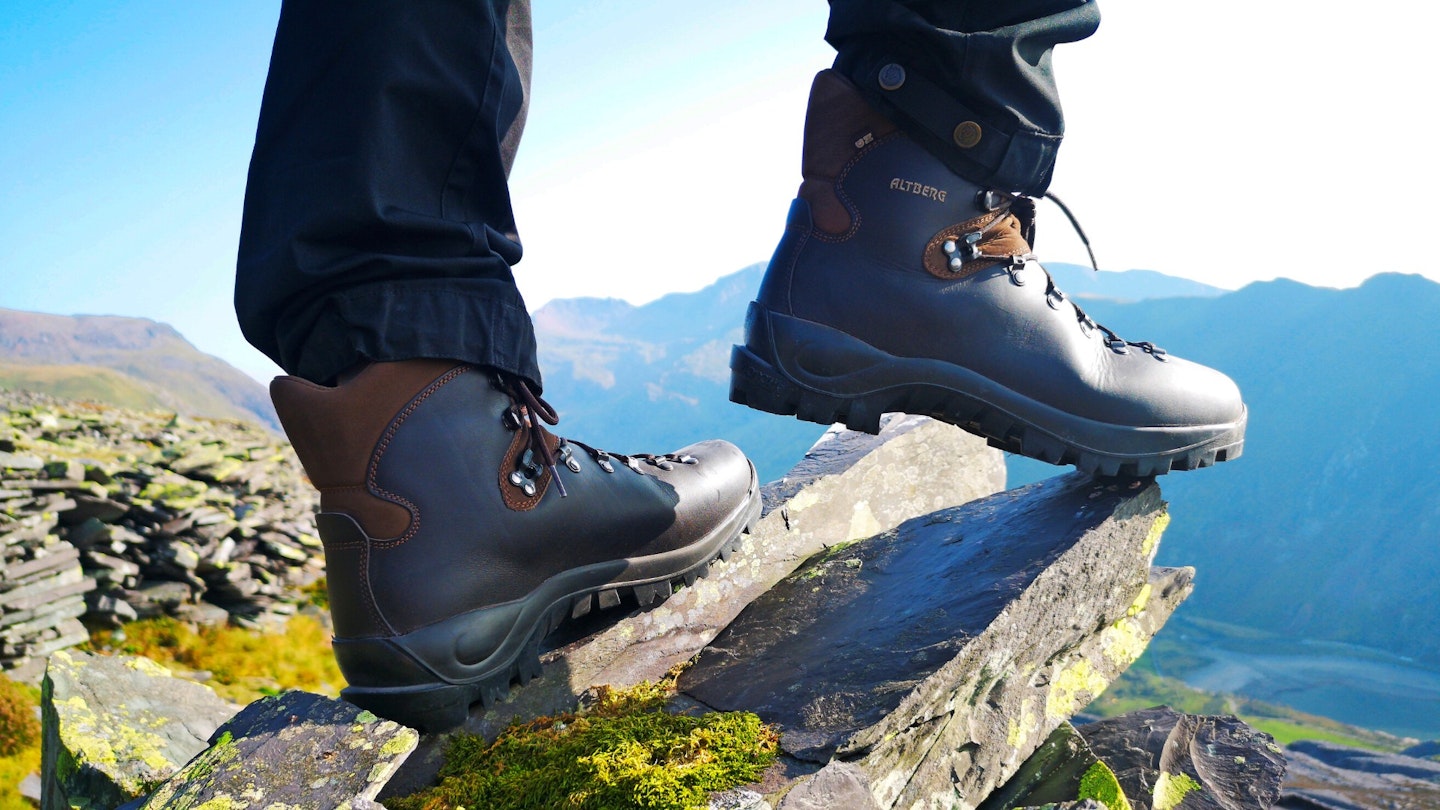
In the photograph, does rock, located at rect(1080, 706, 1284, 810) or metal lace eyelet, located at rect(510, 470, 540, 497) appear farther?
rock, located at rect(1080, 706, 1284, 810)

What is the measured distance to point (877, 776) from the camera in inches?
77.5

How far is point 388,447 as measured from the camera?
188 centimetres

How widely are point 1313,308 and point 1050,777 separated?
701 feet

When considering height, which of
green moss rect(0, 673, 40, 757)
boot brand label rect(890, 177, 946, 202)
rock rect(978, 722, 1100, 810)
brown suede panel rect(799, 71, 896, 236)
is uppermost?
brown suede panel rect(799, 71, 896, 236)

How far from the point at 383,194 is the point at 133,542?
13106 millimetres

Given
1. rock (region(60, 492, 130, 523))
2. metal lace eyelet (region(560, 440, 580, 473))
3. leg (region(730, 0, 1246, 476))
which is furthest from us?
rock (region(60, 492, 130, 523))

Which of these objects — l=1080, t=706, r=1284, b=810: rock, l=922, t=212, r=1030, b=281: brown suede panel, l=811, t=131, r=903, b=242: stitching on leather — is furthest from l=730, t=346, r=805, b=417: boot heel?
l=1080, t=706, r=1284, b=810: rock

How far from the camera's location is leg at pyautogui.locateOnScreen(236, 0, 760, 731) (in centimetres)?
178

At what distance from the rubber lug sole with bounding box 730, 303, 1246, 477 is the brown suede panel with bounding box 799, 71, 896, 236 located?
36 cm

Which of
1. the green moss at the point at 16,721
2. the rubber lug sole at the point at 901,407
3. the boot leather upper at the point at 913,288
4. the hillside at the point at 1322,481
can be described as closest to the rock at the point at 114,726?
the rubber lug sole at the point at 901,407

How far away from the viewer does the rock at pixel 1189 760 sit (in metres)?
2.87

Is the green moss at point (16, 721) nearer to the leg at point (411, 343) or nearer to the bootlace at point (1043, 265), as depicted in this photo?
the leg at point (411, 343)

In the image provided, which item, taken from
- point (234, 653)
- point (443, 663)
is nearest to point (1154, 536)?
point (443, 663)

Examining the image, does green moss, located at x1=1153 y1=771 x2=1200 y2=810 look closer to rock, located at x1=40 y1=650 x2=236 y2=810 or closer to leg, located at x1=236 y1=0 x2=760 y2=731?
leg, located at x1=236 y1=0 x2=760 y2=731
